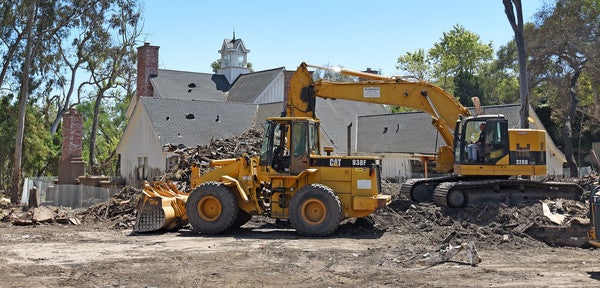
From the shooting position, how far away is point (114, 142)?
65438 mm

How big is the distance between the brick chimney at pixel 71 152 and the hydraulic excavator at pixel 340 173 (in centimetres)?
1693

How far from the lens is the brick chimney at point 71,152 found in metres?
33.0

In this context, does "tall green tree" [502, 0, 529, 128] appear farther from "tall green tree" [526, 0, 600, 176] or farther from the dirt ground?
the dirt ground

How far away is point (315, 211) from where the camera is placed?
54.1 feet

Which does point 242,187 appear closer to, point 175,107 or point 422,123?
point 175,107

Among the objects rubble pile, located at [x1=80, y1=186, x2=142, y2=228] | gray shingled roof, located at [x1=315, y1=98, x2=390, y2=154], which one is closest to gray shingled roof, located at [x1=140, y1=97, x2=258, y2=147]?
gray shingled roof, located at [x1=315, y1=98, x2=390, y2=154]

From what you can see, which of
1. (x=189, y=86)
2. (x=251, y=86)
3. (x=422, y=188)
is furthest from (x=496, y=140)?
(x=189, y=86)

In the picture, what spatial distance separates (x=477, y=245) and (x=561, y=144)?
37.2 metres

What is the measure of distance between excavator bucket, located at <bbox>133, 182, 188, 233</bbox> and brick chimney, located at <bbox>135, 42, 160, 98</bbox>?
28560mm

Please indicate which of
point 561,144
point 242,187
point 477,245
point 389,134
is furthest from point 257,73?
point 477,245

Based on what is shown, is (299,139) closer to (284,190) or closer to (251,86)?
(284,190)

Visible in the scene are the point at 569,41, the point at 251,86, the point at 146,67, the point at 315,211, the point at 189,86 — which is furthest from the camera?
the point at 189,86

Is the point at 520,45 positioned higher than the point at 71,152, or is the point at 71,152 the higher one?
the point at 520,45

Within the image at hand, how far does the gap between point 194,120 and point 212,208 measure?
59.8 feet
